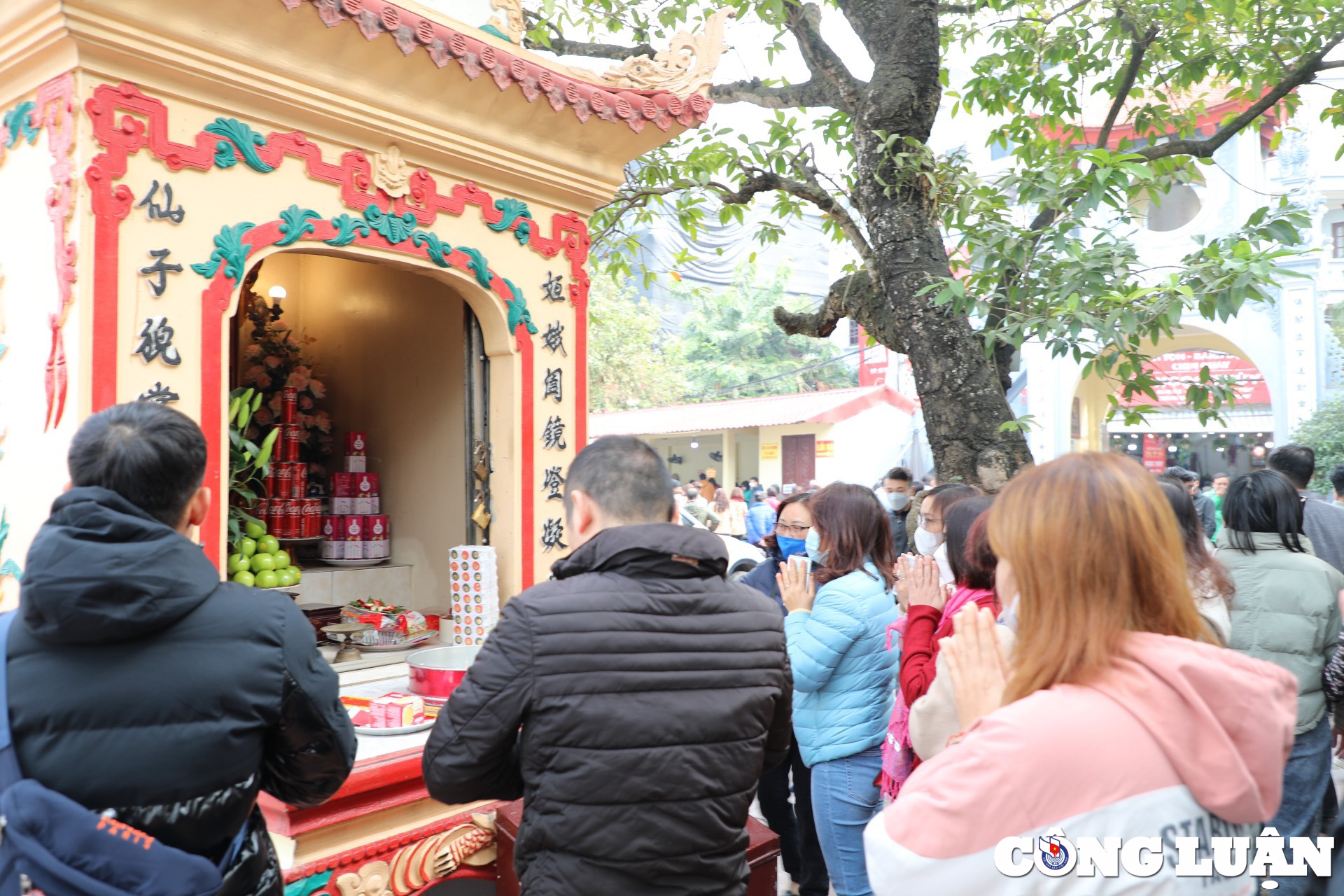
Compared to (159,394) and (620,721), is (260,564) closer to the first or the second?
(159,394)

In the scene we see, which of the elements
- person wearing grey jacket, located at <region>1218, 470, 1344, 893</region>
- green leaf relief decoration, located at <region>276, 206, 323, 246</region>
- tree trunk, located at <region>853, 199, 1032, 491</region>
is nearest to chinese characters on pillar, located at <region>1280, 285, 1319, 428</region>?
tree trunk, located at <region>853, 199, 1032, 491</region>

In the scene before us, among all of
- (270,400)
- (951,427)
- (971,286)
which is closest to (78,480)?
(270,400)

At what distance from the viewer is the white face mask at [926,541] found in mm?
4757

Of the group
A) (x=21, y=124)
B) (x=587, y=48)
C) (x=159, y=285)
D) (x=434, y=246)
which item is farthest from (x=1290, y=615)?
(x=587, y=48)

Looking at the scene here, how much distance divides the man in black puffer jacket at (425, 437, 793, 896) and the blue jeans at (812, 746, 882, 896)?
4.15 feet

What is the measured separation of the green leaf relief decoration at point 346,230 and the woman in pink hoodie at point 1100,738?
261 cm

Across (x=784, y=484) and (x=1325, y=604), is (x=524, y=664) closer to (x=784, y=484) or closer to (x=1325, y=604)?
(x=1325, y=604)

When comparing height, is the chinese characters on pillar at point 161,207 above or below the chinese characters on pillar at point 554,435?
above

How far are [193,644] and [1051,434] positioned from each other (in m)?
16.1

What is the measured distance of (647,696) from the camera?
1.79 m

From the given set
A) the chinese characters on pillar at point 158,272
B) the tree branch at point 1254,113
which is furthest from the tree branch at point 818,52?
the chinese characters on pillar at point 158,272

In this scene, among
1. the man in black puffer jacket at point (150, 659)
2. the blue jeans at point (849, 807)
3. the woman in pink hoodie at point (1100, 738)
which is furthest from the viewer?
the blue jeans at point (849, 807)

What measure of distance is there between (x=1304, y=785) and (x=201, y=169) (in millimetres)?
4370

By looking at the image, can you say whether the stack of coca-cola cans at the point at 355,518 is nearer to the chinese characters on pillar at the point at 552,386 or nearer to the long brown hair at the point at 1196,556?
the chinese characters on pillar at the point at 552,386
